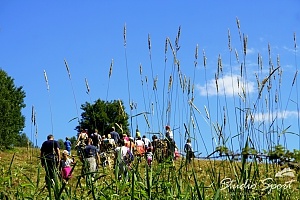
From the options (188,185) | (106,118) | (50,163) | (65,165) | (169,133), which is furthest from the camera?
(65,165)

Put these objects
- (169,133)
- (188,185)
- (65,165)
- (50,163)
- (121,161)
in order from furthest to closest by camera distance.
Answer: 1. (65,165)
2. (50,163)
3. (169,133)
4. (121,161)
5. (188,185)

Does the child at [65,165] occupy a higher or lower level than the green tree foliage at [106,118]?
lower

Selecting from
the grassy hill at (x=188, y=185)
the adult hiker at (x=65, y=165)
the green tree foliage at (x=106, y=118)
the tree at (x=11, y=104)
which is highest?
the tree at (x=11, y=104)

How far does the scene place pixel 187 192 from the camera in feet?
11.0

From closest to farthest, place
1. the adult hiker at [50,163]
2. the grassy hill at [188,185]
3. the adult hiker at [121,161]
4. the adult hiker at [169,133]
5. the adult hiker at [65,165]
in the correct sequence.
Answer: the grassy hill at [188,185] → the adult hiker at [50,163] → the adult hiker at [121,161] → the adult hiker at [65,165] → the adult hiker at [169,133]

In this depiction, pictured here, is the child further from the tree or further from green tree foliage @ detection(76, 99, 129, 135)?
the tree

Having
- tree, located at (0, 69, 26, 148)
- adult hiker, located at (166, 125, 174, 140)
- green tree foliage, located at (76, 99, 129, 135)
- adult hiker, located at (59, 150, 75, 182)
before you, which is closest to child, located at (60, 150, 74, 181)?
adult hiker, located at (59, 150, 75, 182)

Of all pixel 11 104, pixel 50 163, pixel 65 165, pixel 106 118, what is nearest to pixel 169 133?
pixel 106 118

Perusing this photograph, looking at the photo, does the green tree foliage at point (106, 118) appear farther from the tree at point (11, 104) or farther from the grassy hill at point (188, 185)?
the tree at point (11, 104)

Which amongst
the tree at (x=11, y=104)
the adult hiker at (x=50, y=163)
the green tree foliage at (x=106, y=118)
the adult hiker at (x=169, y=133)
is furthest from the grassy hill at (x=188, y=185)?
the tree at (x=11, y=104)

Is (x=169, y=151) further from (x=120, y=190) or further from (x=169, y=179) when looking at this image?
(x=120, y=190)

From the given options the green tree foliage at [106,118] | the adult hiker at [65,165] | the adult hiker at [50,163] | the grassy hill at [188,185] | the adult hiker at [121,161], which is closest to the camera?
the grassy hill at [188,185]

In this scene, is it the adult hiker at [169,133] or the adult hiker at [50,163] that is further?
the adult hiker at [169,133]

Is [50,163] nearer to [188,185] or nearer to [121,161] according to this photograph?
[121,161]
